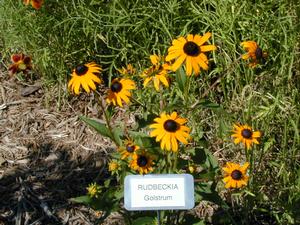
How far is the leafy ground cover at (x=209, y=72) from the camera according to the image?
7.01 feet

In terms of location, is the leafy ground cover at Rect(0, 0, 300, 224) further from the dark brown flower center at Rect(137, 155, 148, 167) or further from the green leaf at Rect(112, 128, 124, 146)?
the dark brown flower center at Rect(137, 155, 148, 167)

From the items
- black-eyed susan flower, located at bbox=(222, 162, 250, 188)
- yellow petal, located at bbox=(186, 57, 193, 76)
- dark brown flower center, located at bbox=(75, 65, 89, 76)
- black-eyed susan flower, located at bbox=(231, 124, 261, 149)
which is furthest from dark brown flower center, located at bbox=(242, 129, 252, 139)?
dark brown flower center, located at bbox=(75, 65, 89, 76)

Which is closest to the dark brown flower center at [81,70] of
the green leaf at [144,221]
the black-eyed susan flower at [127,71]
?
the black-eyed susan flower at [127,71]

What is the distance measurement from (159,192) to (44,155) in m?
1.16

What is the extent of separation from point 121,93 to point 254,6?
3.42 feet

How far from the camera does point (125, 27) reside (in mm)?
2627

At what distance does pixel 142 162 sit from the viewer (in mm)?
1628

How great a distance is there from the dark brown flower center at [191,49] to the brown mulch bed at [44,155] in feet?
2.99

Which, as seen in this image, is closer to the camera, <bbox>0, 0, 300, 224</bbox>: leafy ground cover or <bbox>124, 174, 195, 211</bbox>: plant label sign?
<bbox>124, 174, 195, 211</bbox>: plant label sign

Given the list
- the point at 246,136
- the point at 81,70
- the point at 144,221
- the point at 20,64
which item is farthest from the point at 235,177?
the point at 20,64

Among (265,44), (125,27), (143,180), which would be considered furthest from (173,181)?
(125,27)

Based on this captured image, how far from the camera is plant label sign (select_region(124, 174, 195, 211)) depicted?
152cm

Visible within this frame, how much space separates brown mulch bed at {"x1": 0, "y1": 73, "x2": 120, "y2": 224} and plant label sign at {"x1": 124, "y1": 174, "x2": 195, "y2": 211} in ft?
2.15

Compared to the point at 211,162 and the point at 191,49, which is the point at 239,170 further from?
the point at 191,49
